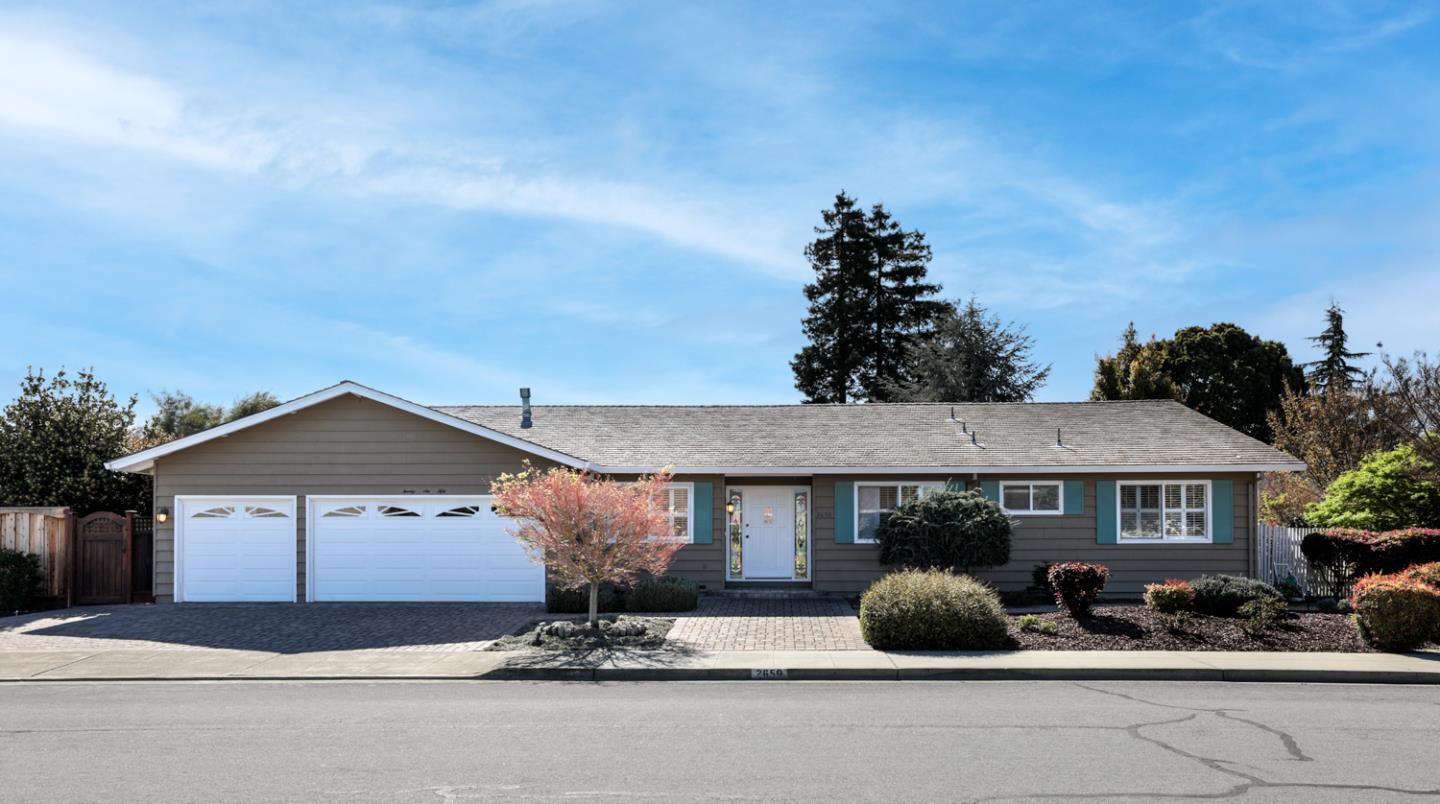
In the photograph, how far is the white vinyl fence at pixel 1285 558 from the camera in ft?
65.0

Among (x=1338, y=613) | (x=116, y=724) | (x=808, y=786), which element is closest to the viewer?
(x=808, y=786)

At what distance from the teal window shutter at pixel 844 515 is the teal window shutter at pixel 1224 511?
703 cm

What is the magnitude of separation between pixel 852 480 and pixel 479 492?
7.29m

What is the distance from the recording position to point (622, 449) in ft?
70.6

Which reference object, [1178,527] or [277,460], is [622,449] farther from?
[1178,527]

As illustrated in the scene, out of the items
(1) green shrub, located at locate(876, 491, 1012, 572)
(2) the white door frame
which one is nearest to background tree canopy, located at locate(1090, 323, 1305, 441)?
(2) the white door frame

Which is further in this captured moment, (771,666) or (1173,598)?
(1173,598)

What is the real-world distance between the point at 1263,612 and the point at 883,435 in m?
9.10

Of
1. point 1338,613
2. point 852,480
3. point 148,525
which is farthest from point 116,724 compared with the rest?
point 1338,613

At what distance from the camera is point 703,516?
67.7ft

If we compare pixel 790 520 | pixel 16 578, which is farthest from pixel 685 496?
pixel 16 578

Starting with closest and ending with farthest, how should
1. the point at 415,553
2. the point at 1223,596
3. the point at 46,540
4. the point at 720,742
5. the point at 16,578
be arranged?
the point at 720,742, the point at 1223,596, the point at 16,578, the point at 46,540, the point at 415,553

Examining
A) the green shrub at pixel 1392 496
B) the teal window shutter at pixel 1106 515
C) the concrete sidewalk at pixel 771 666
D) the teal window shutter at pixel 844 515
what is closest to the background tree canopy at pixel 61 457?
the concrete sidewalk at pixel 771 666

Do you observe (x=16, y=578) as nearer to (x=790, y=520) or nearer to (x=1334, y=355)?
(x=790, y=520)
